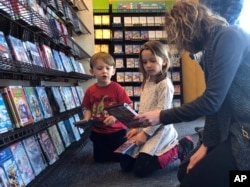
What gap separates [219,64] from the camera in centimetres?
105

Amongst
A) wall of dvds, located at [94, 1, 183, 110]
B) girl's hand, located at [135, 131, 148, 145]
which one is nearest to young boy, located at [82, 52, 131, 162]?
girl's hand, located at [135, 131, 148, 145]

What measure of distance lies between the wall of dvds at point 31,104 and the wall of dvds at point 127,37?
246 cm

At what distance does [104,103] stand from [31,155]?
0.83m

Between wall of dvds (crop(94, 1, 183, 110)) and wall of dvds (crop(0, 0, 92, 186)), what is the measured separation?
2465mm

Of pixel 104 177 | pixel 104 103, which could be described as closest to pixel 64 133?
pixel 104 103

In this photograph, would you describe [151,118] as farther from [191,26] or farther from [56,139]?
[56,139]

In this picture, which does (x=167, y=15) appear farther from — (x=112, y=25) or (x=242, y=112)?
(x=112, y=25)

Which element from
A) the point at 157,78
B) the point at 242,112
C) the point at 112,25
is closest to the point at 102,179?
the point at 157,78

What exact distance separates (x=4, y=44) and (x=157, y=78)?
980 mm

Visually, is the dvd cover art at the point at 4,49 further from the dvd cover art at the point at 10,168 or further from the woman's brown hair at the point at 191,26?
the woman's brown hair at the point at 191,26

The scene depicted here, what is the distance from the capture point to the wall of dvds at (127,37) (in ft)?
17.2

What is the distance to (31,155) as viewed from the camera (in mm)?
1636

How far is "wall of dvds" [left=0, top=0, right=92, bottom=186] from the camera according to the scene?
55.1 inches

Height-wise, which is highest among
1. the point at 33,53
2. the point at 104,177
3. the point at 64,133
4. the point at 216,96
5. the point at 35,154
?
the point at 33,53
